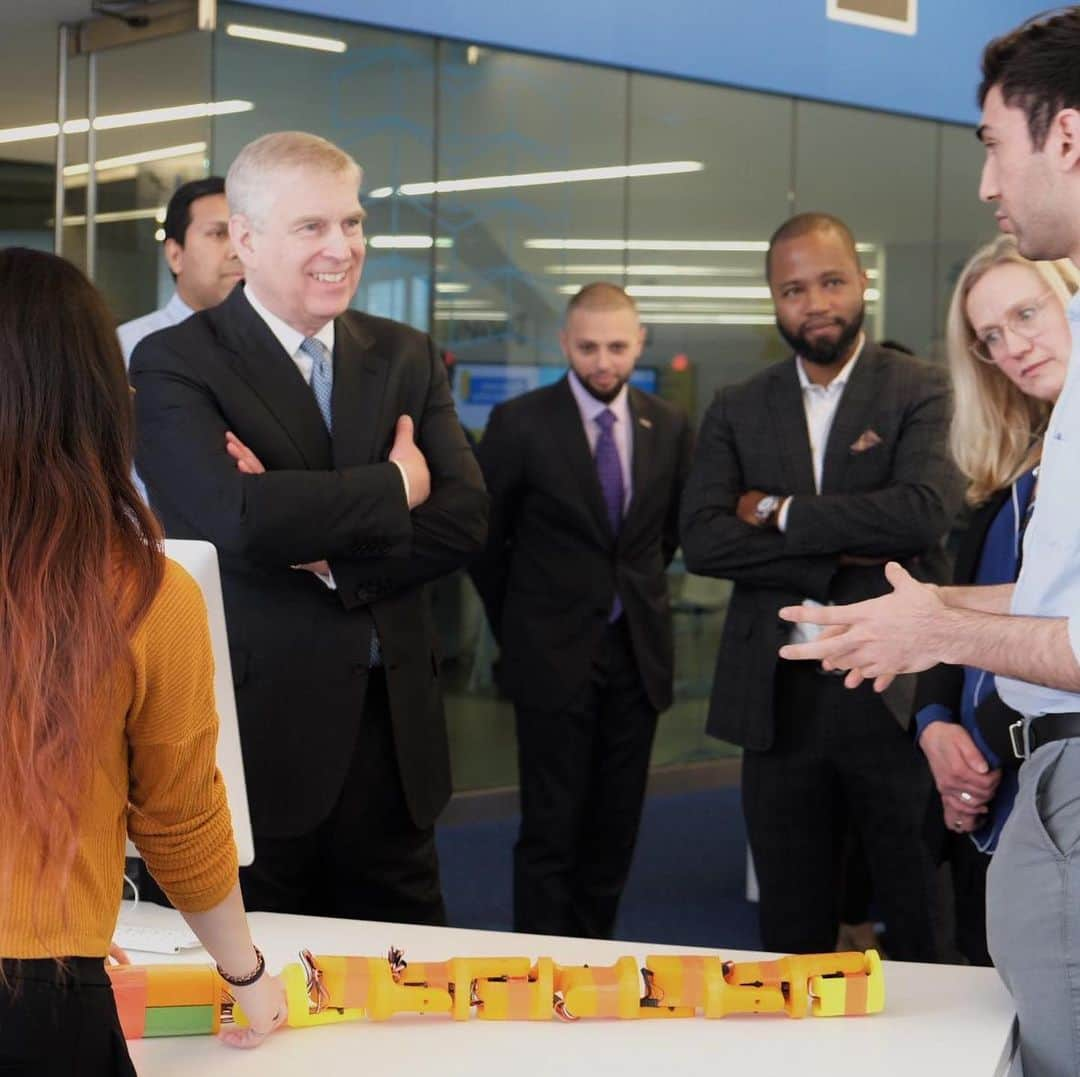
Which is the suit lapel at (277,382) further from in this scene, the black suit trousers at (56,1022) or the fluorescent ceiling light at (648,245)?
the fluorescent ceiling light at (648,245)

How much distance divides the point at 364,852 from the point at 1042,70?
1.88 metres

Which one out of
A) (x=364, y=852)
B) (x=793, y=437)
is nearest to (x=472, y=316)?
(x=793, y=437)

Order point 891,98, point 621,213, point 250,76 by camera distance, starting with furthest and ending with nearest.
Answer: point 891,98 < point 621,213 < point 250,76

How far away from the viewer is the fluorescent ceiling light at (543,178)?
23.6 feet

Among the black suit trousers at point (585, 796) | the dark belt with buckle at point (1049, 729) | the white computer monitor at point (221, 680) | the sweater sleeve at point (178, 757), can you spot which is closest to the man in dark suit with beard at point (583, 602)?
the black suit trousers at point (585, 796)

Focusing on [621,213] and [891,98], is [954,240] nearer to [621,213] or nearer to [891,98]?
[891,98]

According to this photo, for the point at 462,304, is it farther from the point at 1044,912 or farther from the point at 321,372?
the point at 1044,912

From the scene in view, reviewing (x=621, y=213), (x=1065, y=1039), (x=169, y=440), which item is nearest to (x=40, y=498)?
(x=1065, y=1039)

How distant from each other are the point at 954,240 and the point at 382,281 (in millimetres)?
3820

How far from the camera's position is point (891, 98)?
8938mm

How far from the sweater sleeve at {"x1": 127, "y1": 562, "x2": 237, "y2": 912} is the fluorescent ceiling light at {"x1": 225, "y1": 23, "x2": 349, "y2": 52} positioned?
532 centimetres

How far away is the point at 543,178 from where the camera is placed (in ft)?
25.0

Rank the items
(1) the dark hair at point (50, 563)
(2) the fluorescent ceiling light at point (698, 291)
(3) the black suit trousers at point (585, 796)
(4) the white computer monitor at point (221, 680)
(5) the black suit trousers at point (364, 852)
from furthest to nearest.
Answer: (2) the fluorescent ceiling light at point (698, 291), (3) the black suit trousers at point (585, 796), (5) the black suit trousers at point (364, 852), (4) the white computer monitor at point (221, 680), (1) the dark hair at point (50, 563)

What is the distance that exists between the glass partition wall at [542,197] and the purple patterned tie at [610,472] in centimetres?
217
